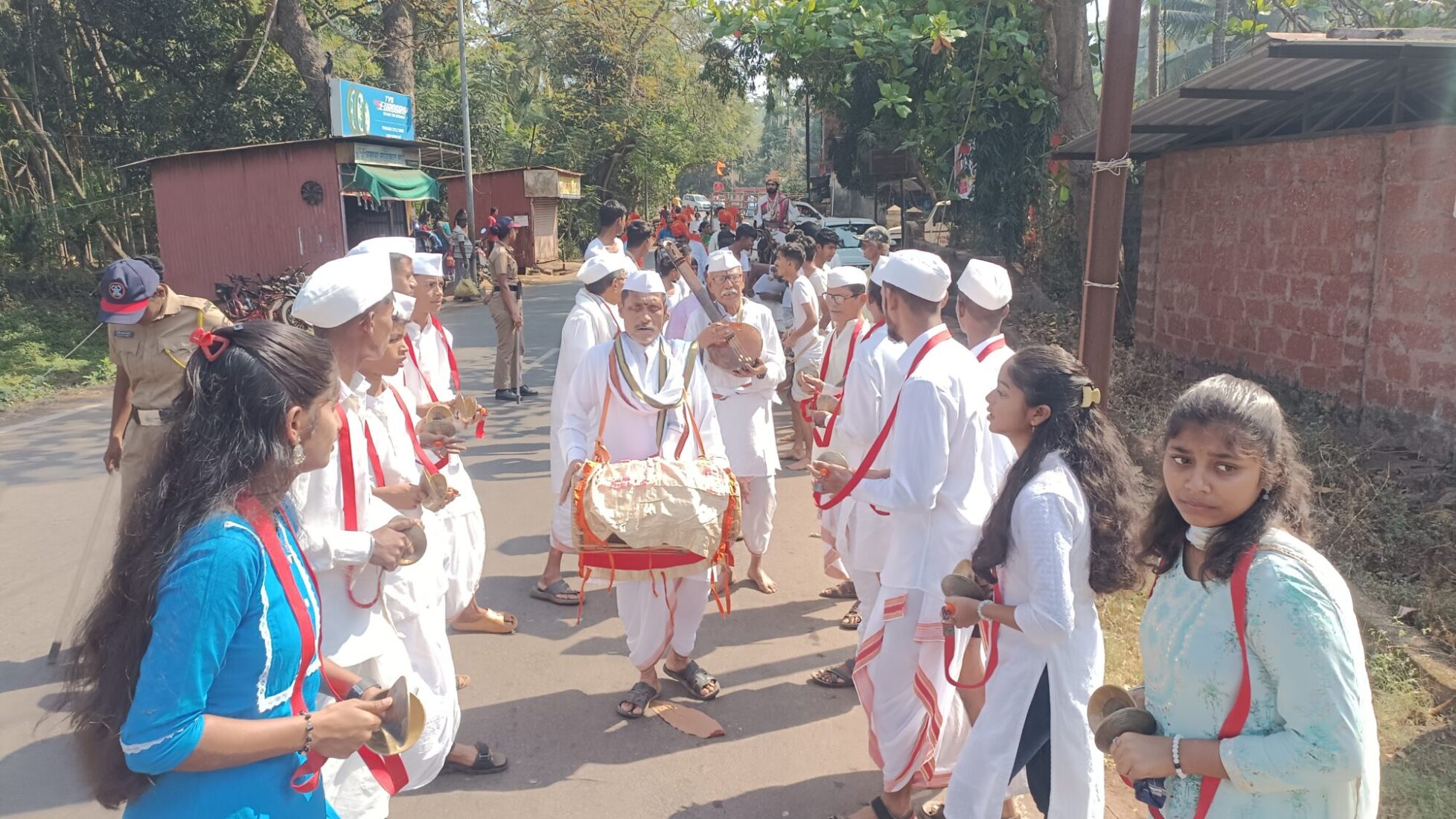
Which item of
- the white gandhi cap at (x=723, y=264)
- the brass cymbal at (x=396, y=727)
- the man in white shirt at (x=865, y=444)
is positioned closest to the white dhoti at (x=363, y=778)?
the brass cymbal at (x=396, y=727)

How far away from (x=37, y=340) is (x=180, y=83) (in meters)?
7.72

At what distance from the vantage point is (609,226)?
7.58 meters

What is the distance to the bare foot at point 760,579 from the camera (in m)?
5.61

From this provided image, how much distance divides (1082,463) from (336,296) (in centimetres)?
211

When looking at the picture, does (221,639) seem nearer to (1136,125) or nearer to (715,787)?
(715,787)

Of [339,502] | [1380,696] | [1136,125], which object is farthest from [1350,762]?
[1136,125]

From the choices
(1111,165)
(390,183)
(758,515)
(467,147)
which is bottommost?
(758,515)

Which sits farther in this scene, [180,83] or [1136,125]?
[180,83]

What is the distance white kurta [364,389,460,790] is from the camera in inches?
110

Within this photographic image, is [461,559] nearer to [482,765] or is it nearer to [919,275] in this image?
[482,765]

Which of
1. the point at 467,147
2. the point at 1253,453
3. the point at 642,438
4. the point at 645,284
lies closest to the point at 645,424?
the point at 642,438

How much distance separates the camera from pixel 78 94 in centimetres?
1923

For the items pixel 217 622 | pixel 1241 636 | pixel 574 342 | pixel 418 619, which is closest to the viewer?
pixel 217 622

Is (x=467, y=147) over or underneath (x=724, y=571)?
over
